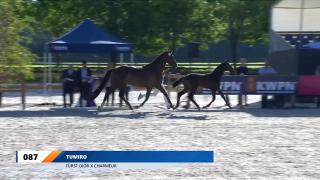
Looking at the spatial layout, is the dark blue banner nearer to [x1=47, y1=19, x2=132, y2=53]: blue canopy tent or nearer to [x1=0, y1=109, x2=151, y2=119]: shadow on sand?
[x1=0, y1=109, x2=151, y2=119]: shadow on sand

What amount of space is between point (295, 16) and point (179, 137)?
55.5ft

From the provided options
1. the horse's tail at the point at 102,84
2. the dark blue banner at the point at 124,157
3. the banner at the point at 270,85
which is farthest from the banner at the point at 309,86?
the dark blue banner at the point at 124,157

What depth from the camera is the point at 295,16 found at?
3047 centimetres

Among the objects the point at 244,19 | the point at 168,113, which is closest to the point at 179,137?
the point at 168,113

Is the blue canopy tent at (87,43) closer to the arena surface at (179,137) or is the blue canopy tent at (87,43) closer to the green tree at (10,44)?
the arena surface at (179,137)

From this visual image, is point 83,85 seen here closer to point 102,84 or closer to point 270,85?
Answer: point 102,84

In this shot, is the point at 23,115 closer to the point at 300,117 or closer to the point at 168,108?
the point at 168,108

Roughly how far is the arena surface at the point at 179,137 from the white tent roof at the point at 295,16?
7.56 metres

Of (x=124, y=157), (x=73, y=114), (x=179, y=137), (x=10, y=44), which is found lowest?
(x=73, y=114)

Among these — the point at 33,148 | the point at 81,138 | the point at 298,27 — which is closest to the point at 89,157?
the point at 33,148

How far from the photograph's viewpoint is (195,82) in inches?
915

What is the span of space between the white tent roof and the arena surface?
7.56 m

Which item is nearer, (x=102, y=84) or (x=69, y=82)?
(x=102, y=84)

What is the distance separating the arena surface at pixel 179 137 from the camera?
10.3m
